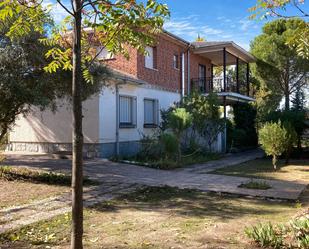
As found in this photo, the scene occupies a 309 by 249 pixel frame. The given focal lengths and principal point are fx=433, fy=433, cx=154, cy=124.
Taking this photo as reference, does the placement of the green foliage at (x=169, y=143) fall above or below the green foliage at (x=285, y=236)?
above

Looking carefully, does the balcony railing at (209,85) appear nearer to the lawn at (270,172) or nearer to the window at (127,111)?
the window at (127,111)

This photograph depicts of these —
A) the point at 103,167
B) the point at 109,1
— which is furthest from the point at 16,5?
the point at 103,167

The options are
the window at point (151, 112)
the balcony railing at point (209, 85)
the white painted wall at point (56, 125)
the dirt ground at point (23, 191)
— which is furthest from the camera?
the balcony railing at point (209, 85)

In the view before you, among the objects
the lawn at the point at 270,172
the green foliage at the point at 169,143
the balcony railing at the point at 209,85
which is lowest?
the lawn at the point at 270,172

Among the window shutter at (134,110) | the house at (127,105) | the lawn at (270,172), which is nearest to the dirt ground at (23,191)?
the house at (127,105)

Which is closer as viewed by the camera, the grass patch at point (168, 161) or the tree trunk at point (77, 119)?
the tree trunk at point (77, 119)

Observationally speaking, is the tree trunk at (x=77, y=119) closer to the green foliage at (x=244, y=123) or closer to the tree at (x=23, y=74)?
the tree at (x=23, y=74)

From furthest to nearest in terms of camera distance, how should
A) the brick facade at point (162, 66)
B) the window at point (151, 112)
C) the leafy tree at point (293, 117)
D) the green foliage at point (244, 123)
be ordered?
the green foliage at point (244, 123), the window at point (151, 112), the brick facade at point (162, 66), the leafy tree at point (293, 117)

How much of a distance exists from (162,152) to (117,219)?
31.5 ft

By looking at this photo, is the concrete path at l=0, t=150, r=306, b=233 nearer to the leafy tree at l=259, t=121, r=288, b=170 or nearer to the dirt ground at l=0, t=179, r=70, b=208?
the dirt ground at l=0, t=179, r=70, b=208

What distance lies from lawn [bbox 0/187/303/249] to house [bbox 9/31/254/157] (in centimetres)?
773

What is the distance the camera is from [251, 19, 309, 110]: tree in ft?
102

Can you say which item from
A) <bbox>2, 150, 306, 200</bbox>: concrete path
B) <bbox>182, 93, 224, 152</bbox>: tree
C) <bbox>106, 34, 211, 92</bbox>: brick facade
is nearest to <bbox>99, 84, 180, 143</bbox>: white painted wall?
<bbox>106, 34, 211, 92</bbox>: brick facade

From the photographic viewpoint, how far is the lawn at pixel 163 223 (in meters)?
5.92
